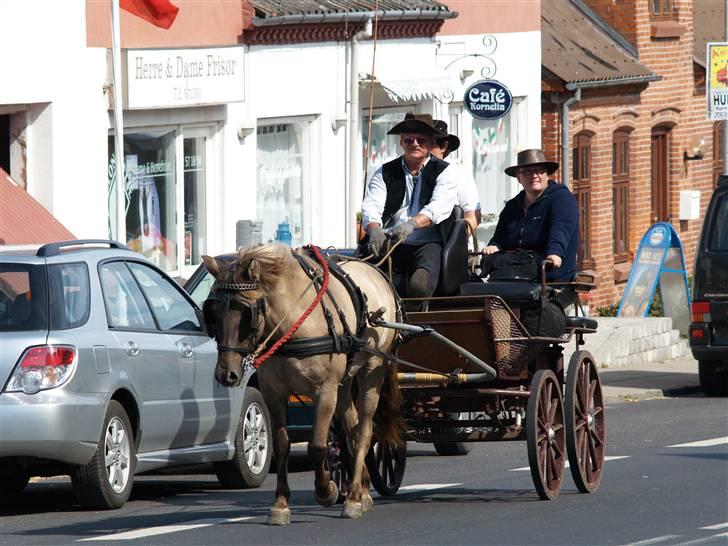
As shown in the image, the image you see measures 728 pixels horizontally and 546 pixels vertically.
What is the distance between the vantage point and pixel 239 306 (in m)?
10.0

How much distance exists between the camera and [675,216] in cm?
3403

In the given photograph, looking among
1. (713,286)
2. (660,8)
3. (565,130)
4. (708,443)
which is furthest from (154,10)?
(660,8)

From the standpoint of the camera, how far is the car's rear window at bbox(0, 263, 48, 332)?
36.0 ft

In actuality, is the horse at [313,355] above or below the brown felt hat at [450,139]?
below

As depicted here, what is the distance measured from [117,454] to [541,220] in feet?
10.4

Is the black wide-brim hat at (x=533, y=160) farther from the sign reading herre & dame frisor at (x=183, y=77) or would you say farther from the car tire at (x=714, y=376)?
the car tire at (x=714, y=376)

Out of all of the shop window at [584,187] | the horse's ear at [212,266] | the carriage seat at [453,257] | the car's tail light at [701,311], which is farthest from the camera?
the shop window at [584,187]

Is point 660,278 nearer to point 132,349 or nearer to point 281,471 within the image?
point 132,349

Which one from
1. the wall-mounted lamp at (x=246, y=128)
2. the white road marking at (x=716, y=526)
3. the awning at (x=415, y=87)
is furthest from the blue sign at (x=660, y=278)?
the white road marking at (x=716, y=526)

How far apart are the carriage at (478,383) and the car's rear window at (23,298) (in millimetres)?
1789

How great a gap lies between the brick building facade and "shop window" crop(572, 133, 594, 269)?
0.02 metres

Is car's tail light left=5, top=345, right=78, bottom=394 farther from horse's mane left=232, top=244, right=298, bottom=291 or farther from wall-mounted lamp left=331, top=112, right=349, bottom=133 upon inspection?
wall-mounted lamp left=331, top=112, right=349, bottom=133

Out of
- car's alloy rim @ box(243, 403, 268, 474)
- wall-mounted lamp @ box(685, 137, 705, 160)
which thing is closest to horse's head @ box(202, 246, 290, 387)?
car's alloy rim @ box(243, 403, 268, 474)

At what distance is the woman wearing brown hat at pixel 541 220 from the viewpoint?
12.0m
